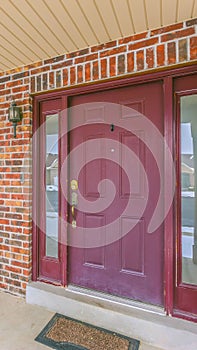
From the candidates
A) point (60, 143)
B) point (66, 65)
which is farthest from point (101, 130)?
point (66, 65)

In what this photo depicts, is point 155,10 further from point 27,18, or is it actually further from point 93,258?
point 93,258

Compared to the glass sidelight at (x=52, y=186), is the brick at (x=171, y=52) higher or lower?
higher

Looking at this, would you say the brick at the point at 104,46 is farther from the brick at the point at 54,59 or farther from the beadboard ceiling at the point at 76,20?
the brick at the point at 54,59

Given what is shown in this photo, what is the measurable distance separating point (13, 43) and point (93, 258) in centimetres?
201

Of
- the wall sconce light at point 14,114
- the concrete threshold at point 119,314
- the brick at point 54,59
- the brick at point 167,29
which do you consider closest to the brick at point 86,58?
the brick at point 54,59

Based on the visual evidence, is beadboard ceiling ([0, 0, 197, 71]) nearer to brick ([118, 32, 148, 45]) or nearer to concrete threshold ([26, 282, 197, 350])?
brick ([118, 32, 148, 45])

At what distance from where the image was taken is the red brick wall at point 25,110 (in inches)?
73.4

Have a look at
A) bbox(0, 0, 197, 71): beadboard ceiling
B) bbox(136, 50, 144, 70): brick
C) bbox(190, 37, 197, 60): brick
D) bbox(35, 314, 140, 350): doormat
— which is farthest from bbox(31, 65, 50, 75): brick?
bbox(35, 314, 140, 350): doormat

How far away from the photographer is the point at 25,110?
232cm

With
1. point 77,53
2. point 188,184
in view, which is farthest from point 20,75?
point 188,184

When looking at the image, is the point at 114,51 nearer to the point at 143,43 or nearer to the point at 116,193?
the point at 143,43

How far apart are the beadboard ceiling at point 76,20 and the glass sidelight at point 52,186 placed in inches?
26.5

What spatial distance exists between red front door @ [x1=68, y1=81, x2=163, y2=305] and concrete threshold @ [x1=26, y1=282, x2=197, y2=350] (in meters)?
0.08

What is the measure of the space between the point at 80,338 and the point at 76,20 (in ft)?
7.74
